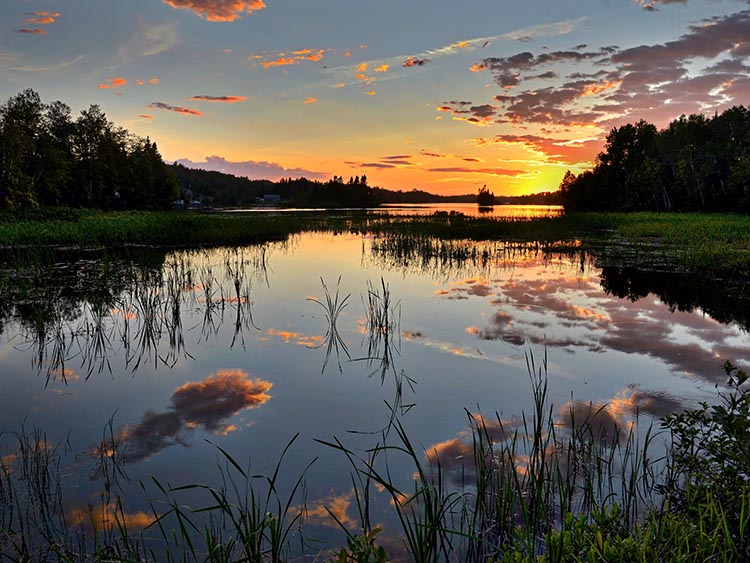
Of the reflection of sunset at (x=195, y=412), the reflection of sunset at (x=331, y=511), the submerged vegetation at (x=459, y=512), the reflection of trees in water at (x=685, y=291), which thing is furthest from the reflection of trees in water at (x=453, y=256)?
the reflection of sunset at (x=331, y=511)

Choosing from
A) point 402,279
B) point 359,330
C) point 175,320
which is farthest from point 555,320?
point 175,320

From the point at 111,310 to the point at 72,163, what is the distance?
65343mm

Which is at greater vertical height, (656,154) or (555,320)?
(656,154)

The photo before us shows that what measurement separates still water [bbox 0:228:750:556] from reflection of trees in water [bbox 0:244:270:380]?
7 centimetres

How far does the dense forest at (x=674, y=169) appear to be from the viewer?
58.6 metres

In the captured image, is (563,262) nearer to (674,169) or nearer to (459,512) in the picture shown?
(459,512)

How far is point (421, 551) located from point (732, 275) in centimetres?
1850

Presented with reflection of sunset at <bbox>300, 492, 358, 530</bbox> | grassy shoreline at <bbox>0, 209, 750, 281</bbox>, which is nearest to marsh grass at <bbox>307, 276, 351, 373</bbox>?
reflection of sunset at <bbox>300, 492, 358, 530</bbox>

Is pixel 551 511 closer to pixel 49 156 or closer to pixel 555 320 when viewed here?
pixel 555 320

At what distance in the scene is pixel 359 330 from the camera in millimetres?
10461

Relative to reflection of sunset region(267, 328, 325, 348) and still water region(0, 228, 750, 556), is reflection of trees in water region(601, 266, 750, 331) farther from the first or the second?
reflection of sunset region(267, 328, 325, 348)

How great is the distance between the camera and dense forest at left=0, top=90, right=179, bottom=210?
44250mm

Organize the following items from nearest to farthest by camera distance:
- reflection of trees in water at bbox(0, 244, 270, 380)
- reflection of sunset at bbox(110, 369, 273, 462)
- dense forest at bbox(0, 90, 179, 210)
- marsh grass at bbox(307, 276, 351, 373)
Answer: reflection of sunset at bbox(110, 369, 273, 462) < reflection of trees in water at bbox(0, 244, 270, 380) < marsh grass at bbox(307, 276, 351, 373) < dense forest at bbox(0, 90, 179, 210)

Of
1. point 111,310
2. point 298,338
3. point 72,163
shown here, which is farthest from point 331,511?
point 72,163
